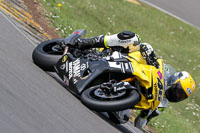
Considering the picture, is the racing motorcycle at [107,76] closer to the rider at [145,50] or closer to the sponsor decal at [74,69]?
the sponsor decal at [74,69]

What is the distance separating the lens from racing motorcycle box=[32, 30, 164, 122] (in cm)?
594

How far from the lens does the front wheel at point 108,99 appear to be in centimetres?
570

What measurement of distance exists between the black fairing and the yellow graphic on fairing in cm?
22

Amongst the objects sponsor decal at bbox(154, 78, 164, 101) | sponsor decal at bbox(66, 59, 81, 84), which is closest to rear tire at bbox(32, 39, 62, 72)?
sponsor decal at bbox(66, 59, 81, 84)

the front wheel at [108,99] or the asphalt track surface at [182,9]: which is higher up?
the front wheel at [108,99]

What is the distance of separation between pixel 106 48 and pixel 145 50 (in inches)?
27.0

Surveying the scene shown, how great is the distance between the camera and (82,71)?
248 inches

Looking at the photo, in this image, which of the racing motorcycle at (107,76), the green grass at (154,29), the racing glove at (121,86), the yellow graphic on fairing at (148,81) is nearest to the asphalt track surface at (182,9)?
the green grass at (154,29)

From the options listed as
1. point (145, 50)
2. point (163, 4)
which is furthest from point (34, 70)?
point (163, 4)

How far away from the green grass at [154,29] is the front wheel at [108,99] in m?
3.74

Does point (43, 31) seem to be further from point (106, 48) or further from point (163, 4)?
point (163, 4)

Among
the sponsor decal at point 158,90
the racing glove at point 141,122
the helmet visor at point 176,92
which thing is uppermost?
the sponsor decal at point 158,90

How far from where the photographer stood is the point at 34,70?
6480 mm

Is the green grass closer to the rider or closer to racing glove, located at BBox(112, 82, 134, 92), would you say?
the rider
